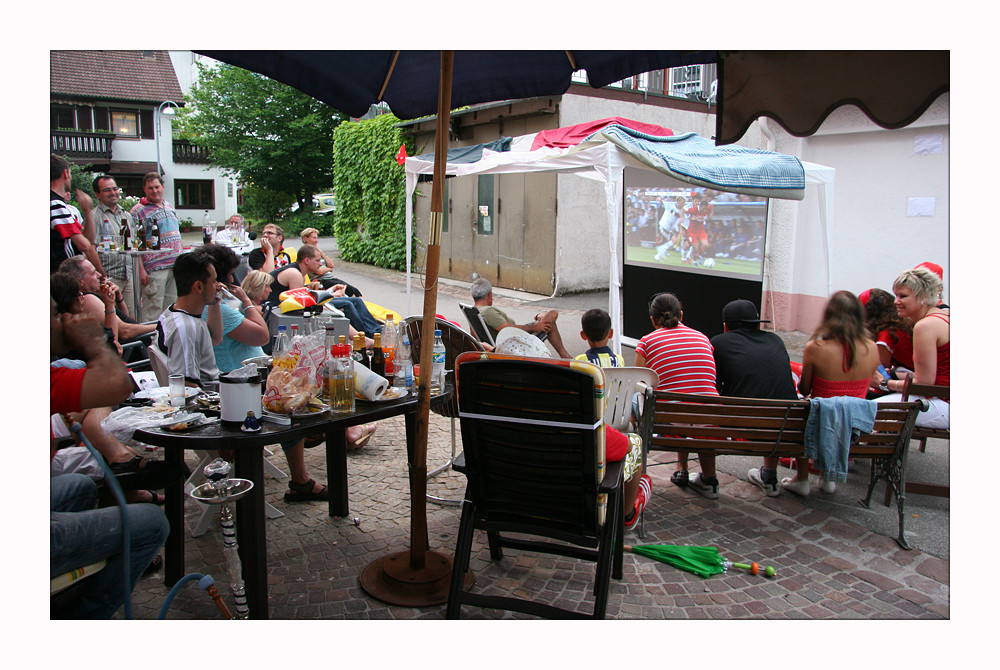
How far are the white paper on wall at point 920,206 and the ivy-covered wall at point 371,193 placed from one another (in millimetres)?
11319

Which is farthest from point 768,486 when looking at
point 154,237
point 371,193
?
point 371,193

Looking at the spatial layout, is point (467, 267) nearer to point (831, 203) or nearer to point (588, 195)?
point (588, 195)

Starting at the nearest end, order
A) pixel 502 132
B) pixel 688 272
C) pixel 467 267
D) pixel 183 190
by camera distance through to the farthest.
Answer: pixel 688 272 → pixel 502 132 → pixel 467 267 → pixel 183 190

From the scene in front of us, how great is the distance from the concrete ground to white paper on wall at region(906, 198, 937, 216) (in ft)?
15.2

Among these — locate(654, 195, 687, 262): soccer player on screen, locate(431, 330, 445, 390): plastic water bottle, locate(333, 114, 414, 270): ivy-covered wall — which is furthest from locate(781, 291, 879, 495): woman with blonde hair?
locate(333, 114, 414, 270): ivy-covered wall

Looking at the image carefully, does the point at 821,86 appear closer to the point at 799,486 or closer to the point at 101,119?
the point at 799,486

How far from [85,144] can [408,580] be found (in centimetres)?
3410

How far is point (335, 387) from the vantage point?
308 cm

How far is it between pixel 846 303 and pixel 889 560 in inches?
56.5

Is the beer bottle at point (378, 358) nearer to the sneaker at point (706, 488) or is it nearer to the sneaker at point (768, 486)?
the sneaker at point (706, 488)

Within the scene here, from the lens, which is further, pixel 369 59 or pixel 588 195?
pixel 588 195

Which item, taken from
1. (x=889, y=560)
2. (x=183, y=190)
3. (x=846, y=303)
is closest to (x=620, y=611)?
(x=889, y=560)

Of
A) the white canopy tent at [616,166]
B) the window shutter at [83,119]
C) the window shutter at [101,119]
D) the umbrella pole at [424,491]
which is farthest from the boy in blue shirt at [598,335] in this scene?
the window shutter at [83,119]

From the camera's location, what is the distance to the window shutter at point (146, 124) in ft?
107
